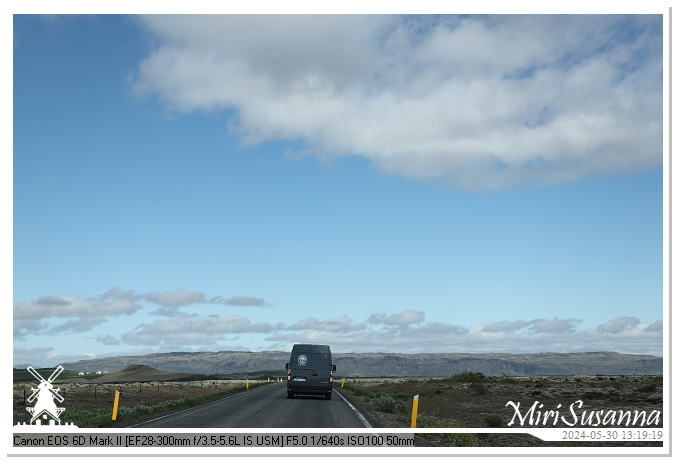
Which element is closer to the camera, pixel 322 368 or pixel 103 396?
pixel 322 368

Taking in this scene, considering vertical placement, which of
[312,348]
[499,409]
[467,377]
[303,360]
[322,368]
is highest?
[312,348]

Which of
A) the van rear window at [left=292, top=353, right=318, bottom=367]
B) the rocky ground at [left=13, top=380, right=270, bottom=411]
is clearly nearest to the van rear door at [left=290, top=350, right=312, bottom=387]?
the van rear window at [left=292, top=353, right=318, bottom=367]

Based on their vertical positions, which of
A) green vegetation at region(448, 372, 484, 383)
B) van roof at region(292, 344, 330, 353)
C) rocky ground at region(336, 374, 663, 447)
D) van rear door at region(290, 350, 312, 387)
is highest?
van roof at region(292, 344, 330, 353)

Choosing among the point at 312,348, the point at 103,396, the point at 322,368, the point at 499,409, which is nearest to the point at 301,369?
the point at 322,368

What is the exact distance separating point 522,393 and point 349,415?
75.4 feet

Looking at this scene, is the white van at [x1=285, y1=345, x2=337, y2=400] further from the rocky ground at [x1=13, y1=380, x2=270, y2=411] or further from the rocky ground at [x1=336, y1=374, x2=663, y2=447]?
the rocky ground at [x1=13, y1=380, x2=270, y2=411]

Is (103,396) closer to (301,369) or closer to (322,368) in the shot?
(301,369)

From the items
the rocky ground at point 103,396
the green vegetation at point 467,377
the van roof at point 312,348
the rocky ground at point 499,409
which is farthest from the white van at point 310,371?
the green vegetation at point 467,377

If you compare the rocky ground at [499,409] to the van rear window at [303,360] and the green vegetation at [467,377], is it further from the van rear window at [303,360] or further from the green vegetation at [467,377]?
the green vegetation at [467,377]
